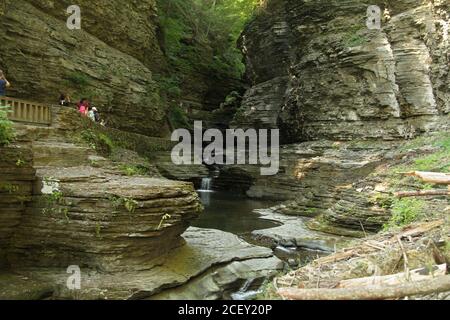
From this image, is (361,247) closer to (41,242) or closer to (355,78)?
(41,242)

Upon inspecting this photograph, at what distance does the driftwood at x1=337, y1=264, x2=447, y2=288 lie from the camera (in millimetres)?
5113

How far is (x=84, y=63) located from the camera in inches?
858

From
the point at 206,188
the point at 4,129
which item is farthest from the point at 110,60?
the point at 4,129

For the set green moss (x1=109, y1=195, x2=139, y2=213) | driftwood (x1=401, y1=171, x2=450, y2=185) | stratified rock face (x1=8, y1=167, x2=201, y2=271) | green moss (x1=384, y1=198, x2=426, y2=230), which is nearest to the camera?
driftwood (x1=401, y1=171, x2=450, y2=185)

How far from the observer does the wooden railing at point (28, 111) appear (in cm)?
1242

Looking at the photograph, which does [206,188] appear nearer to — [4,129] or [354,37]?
[354,37]

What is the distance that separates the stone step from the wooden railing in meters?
1.23

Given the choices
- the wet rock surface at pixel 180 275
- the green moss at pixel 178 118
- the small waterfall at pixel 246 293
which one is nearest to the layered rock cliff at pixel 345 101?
the green moss at pixel 178 118

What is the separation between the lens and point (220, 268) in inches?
410

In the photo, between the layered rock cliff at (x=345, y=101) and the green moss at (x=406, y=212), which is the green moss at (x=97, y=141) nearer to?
the layered rock cliff at (x=345, y=101)

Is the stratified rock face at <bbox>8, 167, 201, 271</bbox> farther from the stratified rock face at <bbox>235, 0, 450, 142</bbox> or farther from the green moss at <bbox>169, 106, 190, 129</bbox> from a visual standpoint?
the green moss at <bbox>169, 106, 190, 129</bbox>

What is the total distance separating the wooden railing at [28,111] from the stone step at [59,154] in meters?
1.23

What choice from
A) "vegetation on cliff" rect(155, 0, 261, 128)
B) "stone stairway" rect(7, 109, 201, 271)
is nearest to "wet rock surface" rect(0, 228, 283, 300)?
"stone stairway" rect(7, 109, 201, 271)

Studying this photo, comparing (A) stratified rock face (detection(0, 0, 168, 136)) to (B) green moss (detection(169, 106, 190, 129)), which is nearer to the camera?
(A) stratified rock face (detection(0, 0, 168, 136))
